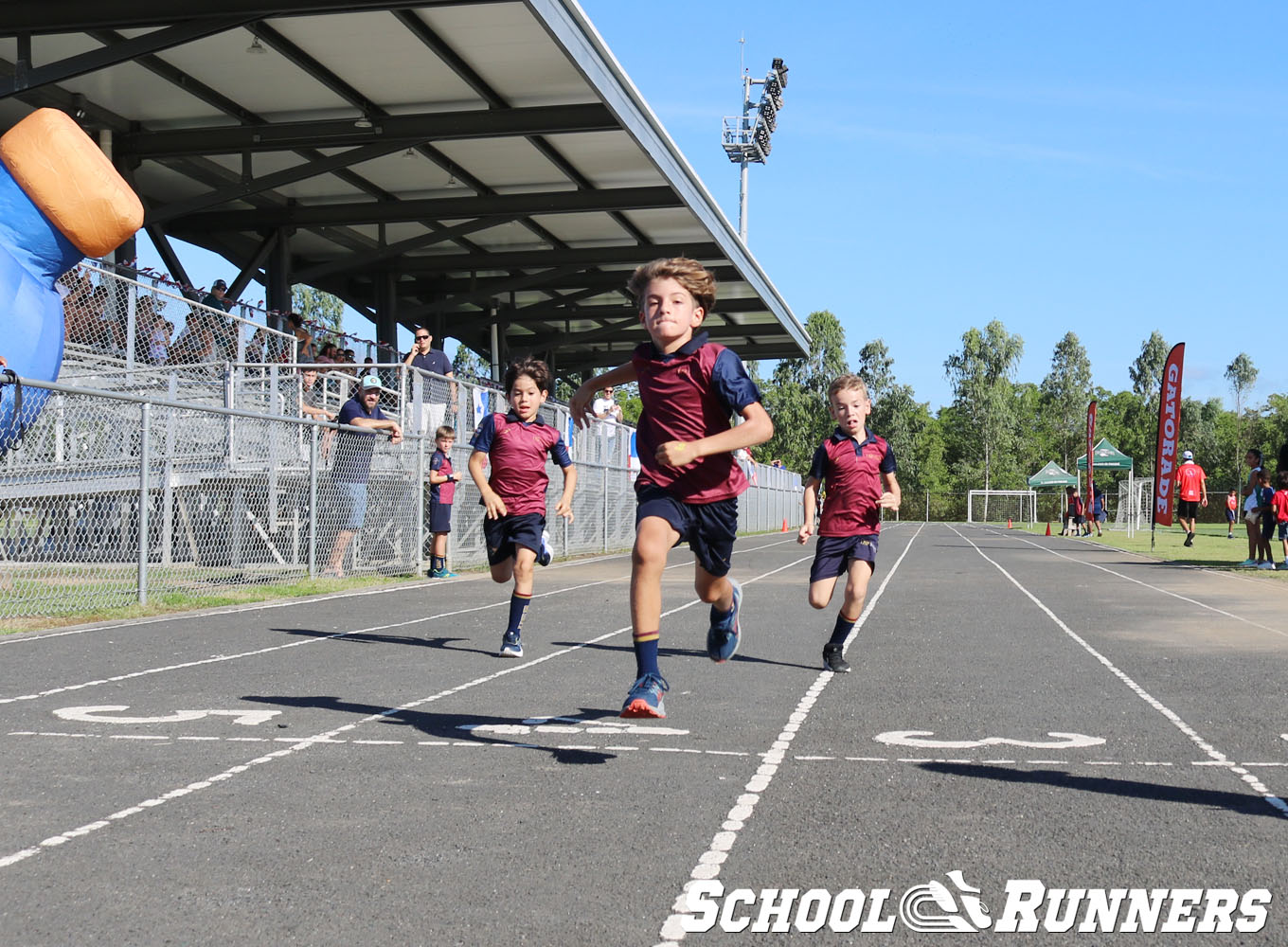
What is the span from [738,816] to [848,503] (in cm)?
439

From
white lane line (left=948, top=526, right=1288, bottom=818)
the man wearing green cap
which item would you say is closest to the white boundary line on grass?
the man wearing green cap

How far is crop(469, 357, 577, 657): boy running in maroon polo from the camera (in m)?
8.98

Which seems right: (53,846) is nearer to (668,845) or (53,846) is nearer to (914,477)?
(668,845)

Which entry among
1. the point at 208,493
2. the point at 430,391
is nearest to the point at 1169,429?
the point at 430,391

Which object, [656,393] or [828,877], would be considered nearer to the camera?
[828,877]

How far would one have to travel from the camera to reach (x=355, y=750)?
5.61 metres

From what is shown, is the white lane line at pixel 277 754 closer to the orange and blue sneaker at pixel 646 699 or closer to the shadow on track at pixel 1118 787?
the orange and blue sneaker at pixel 646 699

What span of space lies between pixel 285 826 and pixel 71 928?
1.04 meters

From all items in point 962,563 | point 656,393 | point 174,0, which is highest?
point 174,0

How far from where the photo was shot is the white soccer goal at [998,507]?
86.4m

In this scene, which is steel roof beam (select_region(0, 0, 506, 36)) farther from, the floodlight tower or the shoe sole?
the floodlight tower

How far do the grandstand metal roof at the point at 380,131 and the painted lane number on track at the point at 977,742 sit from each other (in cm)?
1179

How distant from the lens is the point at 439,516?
55.1 feet

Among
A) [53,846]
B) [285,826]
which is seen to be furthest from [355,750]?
[53,846]
